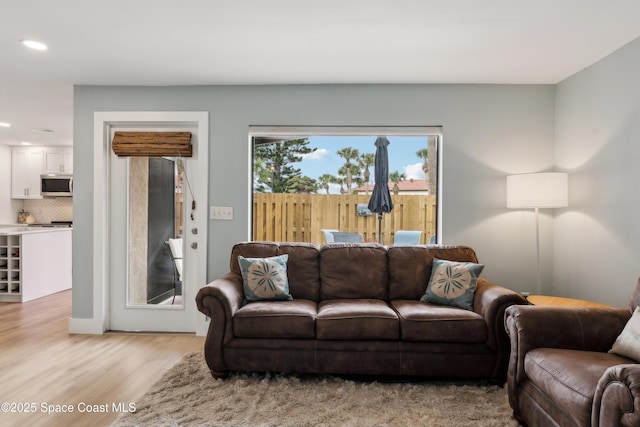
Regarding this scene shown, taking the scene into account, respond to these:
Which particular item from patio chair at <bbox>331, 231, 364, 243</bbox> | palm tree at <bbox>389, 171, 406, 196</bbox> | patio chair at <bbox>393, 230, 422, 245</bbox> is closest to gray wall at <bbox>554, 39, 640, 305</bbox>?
patio chair at <bbox>393, 230, 422, 245</bbox>

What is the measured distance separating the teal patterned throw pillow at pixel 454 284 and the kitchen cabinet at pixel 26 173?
23.6ft

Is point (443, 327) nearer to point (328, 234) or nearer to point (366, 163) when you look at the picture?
point (328, 234)

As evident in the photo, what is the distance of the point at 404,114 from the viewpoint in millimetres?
3727

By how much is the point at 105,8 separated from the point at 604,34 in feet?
10.2

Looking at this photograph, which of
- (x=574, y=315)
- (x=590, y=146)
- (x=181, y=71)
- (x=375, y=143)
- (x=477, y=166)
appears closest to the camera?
(x=574, y=315)

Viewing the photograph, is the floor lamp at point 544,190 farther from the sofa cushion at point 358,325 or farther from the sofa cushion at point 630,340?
the sofa cushion at point 358,325

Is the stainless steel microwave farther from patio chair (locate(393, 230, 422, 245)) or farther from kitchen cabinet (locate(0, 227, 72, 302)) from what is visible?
patio chair (locate(393, 230, 422, 245))

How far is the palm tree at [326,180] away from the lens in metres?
4.16

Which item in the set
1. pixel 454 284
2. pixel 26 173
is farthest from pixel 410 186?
pixel 26 173

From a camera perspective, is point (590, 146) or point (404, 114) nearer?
point (590, 146)

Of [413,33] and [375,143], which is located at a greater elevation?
[413,33]

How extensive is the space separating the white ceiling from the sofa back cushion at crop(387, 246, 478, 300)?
150 cm

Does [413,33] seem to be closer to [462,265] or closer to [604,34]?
[604,34]

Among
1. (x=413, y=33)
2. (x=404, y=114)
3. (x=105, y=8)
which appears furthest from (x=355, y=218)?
(x=105, y=8)
